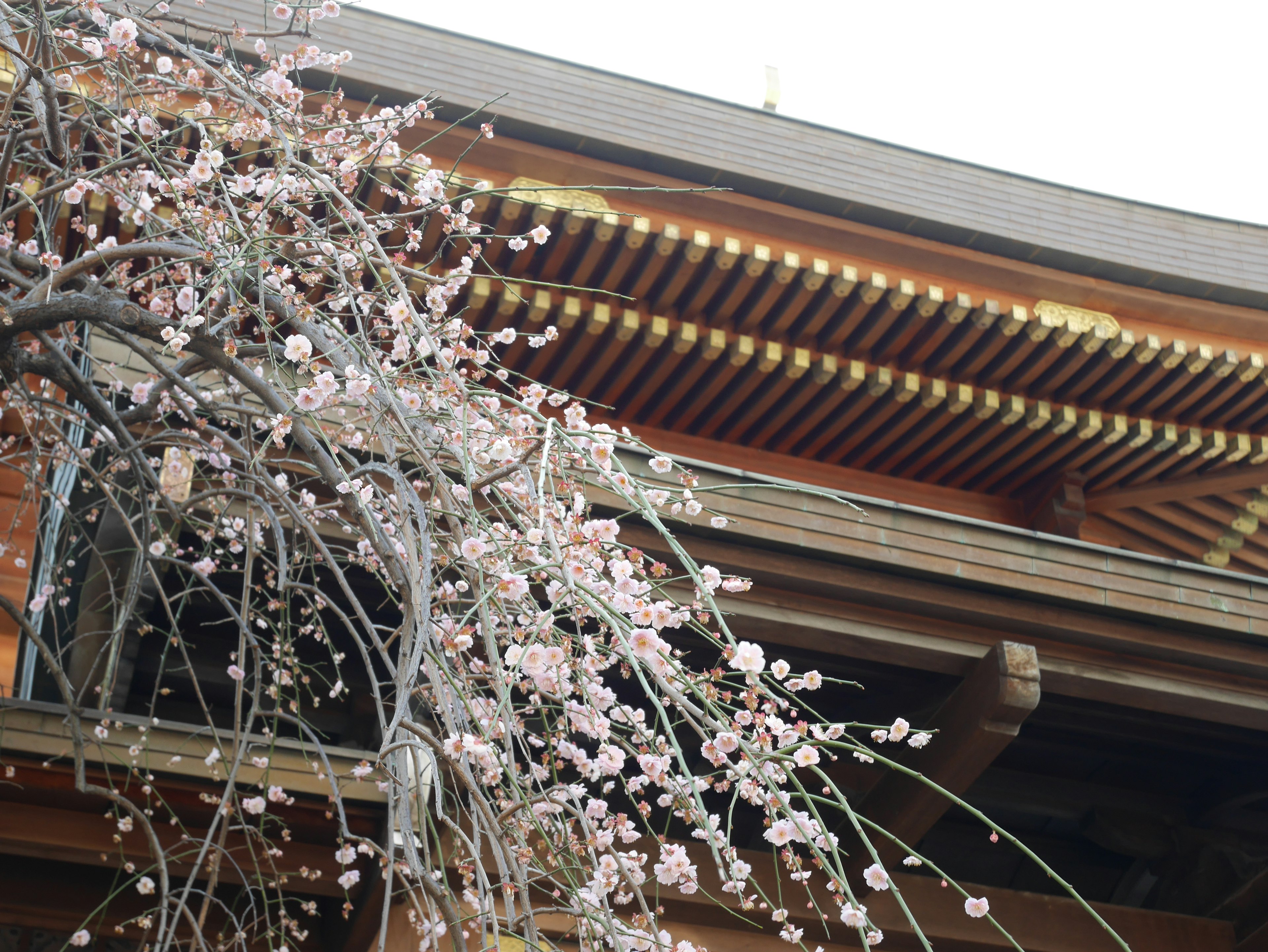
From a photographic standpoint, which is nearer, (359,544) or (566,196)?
(359,544)

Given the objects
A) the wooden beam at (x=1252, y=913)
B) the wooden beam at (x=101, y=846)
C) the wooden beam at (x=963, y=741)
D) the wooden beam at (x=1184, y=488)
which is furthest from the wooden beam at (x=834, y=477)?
the wooden beam at (x=101, y=846)

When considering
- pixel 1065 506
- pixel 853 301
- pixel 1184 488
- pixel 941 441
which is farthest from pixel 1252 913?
pixel 853 301

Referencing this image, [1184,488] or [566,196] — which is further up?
[566,196]

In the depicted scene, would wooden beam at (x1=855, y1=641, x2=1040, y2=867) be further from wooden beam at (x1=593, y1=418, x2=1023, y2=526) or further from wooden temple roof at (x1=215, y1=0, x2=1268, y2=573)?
wooden temple roof at (x1=215, y1=0, x2=1268, y2=573)

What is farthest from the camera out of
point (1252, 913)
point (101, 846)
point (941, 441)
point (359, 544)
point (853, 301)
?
point (941, 441)

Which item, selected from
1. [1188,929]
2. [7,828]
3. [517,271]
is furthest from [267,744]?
[1188,929]

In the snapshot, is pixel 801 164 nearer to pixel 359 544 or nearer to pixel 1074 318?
pixel 1074 318

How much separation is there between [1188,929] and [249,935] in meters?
2.87

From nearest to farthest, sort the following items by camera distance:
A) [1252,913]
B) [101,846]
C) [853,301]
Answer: [101,846] < [1252,913] < [853,301]

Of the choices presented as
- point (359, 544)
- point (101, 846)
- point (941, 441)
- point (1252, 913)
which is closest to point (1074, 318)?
point (941, 441)

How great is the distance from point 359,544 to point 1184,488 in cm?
363

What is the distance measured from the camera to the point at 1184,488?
461 cm

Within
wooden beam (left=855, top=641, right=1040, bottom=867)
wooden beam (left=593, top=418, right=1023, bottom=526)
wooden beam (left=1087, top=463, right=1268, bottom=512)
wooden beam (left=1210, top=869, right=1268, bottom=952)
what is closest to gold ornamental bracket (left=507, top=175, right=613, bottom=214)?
wooden beam (left=593, top=418, right=1023, bottom=526)

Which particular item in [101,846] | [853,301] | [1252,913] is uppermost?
[853,301]
